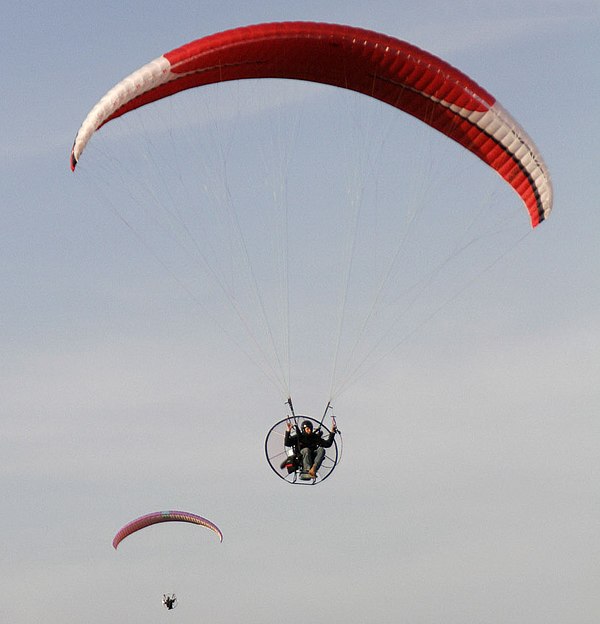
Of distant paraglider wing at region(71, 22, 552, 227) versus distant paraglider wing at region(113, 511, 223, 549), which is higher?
distant paraglider wing at region(113, 511, 223, 549)

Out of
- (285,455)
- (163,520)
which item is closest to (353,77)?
(285,455)

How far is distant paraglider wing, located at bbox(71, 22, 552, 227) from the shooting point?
80.2 ft

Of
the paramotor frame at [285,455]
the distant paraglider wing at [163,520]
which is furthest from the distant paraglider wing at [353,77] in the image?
the distant paraglider wing at [163,520]

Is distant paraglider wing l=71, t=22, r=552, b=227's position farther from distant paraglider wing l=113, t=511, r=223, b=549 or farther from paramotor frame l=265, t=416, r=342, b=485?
distant paraglider wing l=113, t=511, r=223, b=549

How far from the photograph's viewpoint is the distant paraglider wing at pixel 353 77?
24.4 meters

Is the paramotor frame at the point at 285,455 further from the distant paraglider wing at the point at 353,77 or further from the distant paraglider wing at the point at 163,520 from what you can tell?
the distant paraglider wing at the point at 163,520

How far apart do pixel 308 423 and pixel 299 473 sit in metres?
0.96

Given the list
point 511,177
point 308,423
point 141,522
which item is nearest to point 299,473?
point 308,423

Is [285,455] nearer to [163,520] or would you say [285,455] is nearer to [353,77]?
[353,77]

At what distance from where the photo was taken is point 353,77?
25.6 meters

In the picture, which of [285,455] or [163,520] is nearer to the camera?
[285,455]

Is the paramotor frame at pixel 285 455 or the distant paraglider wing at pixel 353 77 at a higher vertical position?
the distant paraglider wing at pixel 353 77

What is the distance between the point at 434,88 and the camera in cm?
A: 2520

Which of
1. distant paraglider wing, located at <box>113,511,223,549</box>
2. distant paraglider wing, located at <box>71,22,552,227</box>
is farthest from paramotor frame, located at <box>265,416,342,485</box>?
distant paraglider wing, located at <box>113,511,223,549</box>
